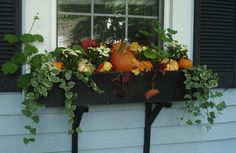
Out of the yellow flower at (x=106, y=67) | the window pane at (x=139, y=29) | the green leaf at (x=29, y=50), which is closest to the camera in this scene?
the green leaf at (x=29, y=50)

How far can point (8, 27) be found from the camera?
2.53 m

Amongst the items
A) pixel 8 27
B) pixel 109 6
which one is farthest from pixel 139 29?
pixel 8 27

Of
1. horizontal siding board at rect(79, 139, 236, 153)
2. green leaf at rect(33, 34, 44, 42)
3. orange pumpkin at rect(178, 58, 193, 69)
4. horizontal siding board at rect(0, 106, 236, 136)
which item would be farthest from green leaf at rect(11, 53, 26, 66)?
orange pumpkin at rect(178, 58, 193, 69)

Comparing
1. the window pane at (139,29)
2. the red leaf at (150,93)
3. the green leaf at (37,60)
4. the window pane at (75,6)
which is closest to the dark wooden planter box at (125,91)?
the red leaf at (150,93)

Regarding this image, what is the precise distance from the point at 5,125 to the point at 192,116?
1314mm

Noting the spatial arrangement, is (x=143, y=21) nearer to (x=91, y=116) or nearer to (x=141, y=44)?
(x=141, y=44)

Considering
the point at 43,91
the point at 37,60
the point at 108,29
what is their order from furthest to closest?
the point at 108,29 → the point at 37,60 → the point at 43,91

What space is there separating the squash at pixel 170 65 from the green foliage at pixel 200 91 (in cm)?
6

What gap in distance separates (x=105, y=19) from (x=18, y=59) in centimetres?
70

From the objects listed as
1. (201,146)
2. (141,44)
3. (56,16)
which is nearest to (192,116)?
(201,146)

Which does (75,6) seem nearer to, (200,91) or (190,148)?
(200,91)

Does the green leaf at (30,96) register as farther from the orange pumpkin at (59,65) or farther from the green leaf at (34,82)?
the orange pumpkin at (59,65)

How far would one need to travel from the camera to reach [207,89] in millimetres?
2773

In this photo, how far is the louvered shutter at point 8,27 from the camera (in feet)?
8.27
